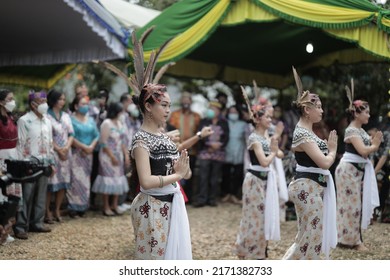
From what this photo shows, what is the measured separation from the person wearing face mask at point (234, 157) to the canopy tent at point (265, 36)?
0.95 metres

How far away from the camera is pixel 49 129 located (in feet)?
17.9

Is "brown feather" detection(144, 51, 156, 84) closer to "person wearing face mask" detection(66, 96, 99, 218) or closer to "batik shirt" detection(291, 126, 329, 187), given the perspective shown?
"batik shirt" detection(291, 126, 329, 187)

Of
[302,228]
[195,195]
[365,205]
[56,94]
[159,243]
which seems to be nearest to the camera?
[159,243]

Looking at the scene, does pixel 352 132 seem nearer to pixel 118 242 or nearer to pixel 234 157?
pixel 118 242

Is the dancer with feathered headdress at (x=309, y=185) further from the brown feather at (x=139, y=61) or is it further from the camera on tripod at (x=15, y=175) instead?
the camera on tripod at (x=15, y=175)

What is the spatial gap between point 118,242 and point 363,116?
265 cm

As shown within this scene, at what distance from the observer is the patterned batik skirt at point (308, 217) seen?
3.79m

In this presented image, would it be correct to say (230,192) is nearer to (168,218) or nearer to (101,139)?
(101,139)

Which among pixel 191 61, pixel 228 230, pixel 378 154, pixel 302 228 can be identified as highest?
pixel 191 61

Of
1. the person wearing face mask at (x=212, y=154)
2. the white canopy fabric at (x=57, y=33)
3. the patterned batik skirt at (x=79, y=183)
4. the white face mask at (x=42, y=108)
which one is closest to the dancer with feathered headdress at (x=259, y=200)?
the white canopy fabric at (x=57, y=33)

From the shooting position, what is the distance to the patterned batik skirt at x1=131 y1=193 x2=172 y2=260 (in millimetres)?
3105

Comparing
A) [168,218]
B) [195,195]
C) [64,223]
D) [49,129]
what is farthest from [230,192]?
[168,218]

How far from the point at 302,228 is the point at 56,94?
10.8 feet

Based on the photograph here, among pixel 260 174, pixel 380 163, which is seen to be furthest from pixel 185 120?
pixel 380 163
